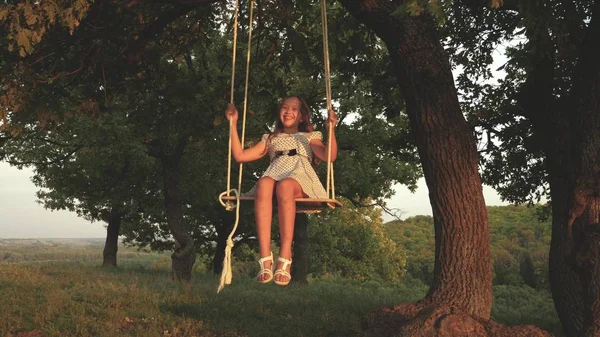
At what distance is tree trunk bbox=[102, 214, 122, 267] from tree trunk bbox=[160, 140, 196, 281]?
9.83m

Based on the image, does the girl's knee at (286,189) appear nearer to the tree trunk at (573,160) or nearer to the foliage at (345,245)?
the tree trunk at (573,160)

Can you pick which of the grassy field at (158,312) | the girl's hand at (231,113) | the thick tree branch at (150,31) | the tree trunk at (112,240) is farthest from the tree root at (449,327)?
the tree trunk at (112,240)

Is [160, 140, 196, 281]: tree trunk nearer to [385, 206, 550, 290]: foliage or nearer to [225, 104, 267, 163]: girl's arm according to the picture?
[225, 104, 267, 163]: girl's arm

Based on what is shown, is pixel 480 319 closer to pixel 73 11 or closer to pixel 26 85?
pixel 73 11

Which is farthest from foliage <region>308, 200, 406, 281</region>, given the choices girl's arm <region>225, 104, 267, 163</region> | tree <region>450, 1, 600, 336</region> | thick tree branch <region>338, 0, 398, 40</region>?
girl's arm <region>225, 104, 267, 163</region>

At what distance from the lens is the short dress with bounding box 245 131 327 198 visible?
21.9 feet

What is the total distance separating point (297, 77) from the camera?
23125mm

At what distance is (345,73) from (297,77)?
10.2 meters

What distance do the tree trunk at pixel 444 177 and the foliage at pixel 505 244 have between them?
38.8m

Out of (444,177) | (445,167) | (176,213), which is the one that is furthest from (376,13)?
(176,213)

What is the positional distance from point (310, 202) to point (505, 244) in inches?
2381

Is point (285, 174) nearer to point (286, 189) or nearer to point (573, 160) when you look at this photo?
point (286, 189)

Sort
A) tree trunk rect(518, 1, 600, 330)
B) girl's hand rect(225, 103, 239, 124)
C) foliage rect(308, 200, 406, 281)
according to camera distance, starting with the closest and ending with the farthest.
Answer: girl's hand rect(225, 103, 239, 124) < tree trunk rect(518, 1, 600, 330) < foliage rect(308, 200, 406, 281)

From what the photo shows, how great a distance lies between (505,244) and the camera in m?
63.0
